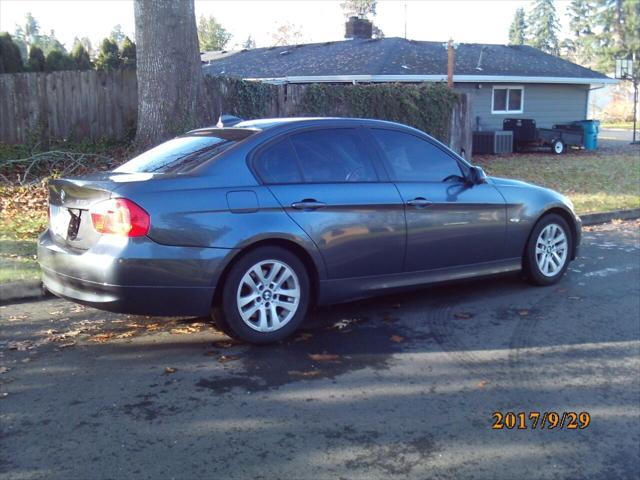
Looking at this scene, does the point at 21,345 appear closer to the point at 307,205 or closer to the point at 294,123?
the point at 307,205

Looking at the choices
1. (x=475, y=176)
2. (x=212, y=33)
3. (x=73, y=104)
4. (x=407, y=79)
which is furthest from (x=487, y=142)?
(x=212, y=33)

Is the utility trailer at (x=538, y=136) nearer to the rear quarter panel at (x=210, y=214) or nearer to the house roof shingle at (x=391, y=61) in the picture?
the house roof shingle at (x=391, y=61)

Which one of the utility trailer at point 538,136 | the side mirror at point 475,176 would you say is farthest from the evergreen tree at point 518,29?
the side mirror at point 475,176

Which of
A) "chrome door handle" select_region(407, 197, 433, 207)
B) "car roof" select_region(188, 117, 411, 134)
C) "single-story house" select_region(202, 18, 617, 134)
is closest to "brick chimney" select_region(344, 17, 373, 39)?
"single-story house" select_region(202, 18, 617, 134)

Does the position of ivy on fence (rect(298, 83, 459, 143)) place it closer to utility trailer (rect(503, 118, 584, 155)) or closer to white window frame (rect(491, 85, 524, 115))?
utility trailer (rect(503, 118, 584, 155))

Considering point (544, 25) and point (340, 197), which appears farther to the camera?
point (544, 25)

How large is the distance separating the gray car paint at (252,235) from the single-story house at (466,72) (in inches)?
668

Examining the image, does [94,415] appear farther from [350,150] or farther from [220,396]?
[350,150]

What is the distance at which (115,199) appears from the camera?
4715mm

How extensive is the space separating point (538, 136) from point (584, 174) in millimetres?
7026

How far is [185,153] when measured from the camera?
5500 millimetres

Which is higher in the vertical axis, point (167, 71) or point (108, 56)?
point (108, 56)

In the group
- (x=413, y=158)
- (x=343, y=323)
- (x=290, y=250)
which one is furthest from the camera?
(x=413, y=158)

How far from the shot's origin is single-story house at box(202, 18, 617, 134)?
23641mm
